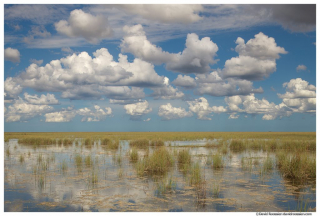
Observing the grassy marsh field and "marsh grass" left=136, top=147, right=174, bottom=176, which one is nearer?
the grassy marsh field

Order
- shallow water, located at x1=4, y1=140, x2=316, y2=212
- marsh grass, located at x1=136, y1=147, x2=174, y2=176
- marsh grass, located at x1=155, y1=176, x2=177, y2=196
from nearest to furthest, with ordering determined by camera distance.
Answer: shallow water, located at x1=4, y1=140, x2=316, y2=212 < marsh grass, located at x1=155, y1=176, x2=177, y2=196 < marsh grass, located at x1=136, y1=147, x2=174, y2=176

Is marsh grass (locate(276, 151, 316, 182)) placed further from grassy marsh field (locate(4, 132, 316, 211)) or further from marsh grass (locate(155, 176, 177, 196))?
marsh grass (locate(155, 176, 177, 196))

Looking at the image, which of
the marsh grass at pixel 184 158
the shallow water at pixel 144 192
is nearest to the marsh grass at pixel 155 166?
the shallow water at pixel 144 192

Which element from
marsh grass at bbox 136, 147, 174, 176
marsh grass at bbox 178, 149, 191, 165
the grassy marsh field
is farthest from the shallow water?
marsh grass at bbox 178, 149, 191, 165

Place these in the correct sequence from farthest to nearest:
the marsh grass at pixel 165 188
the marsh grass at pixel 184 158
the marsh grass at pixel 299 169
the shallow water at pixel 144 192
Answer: the marsh grass at pixel 184 158 < the marsh grass at pixel 299 169 < the marsh grass at pixel 165 188 < the shallow water at pixel 144 192

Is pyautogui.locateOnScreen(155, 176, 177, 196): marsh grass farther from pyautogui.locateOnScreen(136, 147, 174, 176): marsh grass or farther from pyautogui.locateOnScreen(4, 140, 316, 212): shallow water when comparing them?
pyautogui.locateOnScreen(136, 147, 174, 176): marsh grass

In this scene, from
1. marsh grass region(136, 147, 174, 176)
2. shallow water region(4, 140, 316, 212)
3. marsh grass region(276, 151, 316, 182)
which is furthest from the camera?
marsh grass region(136, 147, 174, 176)

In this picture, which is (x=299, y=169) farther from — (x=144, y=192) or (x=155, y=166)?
(x=144, y=192)

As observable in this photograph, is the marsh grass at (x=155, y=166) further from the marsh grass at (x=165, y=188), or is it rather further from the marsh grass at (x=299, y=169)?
the marsh grass at (x=299, y=169)

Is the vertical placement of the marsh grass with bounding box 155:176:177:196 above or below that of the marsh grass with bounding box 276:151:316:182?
below

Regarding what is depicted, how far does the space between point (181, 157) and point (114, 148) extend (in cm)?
1281

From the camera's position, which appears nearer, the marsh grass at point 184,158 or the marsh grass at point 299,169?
the marsh grass at point 299,169

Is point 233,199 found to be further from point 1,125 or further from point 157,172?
point 1,125

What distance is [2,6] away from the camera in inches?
429
